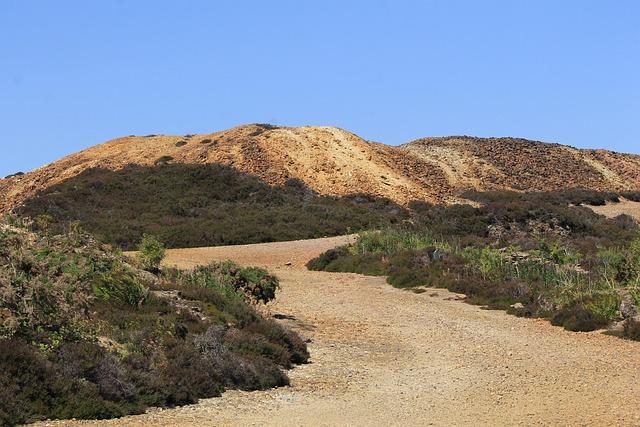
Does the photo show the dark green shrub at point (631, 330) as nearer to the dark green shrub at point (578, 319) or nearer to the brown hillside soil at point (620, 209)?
the dark green shrub at point (578, 319)

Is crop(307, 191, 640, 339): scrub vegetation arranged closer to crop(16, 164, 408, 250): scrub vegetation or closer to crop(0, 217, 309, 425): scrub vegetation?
crop(0, 217, 309, 425): scrub vegetation

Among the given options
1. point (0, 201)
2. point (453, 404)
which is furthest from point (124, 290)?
point (0, 201)

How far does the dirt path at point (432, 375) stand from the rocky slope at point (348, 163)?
111 ft

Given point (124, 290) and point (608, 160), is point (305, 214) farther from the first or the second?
point (608, 160)

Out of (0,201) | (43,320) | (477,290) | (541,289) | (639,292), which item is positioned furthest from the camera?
(0,201)

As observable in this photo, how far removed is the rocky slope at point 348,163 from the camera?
53125 mm

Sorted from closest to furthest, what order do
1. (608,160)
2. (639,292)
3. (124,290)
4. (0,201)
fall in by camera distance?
(124,290) → (639,292) → (0,201) → (608,160)

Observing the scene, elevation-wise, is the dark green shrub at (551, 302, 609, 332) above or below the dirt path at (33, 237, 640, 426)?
above

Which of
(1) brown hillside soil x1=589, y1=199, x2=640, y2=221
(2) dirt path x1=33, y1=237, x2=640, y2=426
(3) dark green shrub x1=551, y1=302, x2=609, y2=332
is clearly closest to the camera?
(2) dirt path x1=33, y1=237, x2=640, y2=426

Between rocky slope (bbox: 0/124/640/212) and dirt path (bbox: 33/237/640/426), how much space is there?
1336 inches

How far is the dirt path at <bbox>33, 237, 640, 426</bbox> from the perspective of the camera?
9.30 metres

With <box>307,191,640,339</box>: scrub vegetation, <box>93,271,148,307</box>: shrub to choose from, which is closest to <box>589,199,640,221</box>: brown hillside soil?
→ <box>307,191,640,339</box>: scrub vegetation

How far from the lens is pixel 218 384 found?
33.4 feet

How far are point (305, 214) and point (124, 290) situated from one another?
30308 millimetres
